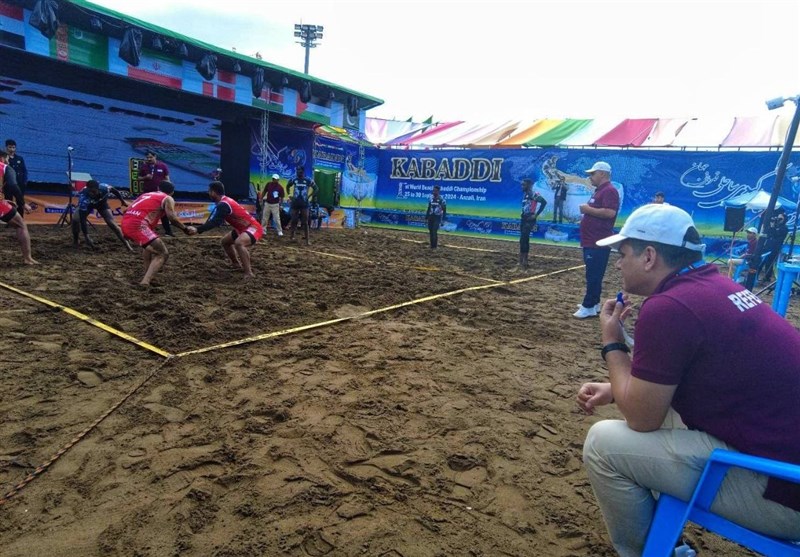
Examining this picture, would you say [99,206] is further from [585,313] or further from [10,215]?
Answer: [585,313]

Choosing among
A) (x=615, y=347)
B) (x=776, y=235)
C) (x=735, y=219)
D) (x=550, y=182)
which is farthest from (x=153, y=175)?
(x=776, y=235)

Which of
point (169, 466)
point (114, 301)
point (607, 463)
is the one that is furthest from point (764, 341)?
point (114, 301)

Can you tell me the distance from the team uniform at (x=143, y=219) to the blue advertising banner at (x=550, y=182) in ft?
44.6

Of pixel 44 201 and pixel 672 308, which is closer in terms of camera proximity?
pixel 672 308

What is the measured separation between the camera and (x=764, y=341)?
5.07ft

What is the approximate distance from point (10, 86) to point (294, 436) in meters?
13.3

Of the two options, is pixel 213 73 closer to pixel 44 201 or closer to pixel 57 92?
pixel 57 92

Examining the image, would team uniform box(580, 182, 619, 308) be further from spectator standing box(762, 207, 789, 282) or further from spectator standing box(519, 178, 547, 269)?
spectator standing box(762, 207, 789, 282)

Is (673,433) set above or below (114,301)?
above

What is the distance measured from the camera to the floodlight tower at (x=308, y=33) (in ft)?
112

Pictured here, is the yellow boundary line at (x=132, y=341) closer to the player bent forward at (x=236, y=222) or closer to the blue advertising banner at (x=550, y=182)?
the player bent forward at (x=236, y=222)

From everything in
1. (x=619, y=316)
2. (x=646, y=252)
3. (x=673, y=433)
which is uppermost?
(x=646, y=252)

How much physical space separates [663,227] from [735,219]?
36.1 feet

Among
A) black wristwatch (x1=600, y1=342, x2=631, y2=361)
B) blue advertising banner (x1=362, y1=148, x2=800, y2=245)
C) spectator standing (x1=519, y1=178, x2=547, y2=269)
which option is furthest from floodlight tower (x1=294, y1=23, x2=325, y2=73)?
black wristwatch (x1=600, y1=342, x2=631, y2=361)
